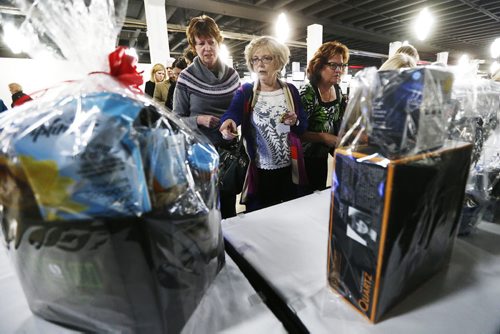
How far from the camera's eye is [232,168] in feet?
4.04

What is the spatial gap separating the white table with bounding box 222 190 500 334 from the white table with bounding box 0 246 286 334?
5 cm

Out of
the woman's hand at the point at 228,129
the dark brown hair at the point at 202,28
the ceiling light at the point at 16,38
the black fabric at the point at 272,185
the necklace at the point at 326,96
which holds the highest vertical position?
the dark brown hair at the point at 202,28

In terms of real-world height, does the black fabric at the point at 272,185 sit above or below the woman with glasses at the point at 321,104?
below

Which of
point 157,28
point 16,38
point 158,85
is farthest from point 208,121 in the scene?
point 157,28

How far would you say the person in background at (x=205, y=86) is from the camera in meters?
1.25

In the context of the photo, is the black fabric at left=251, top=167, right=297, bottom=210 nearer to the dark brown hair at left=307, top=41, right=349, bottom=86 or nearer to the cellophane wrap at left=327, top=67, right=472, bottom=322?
the dark brown hair at left=307, top=41, right=349, bottom=86

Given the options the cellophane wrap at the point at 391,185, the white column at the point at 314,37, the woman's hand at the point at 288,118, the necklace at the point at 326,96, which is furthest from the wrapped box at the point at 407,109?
the white column at the point at 314,37

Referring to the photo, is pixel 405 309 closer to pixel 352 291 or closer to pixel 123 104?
pixel 352 291

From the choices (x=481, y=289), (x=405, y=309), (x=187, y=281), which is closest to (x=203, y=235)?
(x=187, y=281)

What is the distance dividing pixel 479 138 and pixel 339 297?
21.0 inches

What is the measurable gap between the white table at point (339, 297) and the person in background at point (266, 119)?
0.56m

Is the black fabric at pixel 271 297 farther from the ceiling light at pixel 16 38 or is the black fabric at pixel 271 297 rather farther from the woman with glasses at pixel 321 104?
the woman with glasses at pixel 321 104

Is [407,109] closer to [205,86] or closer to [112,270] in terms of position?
[112,270]

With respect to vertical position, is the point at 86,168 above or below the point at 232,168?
above
